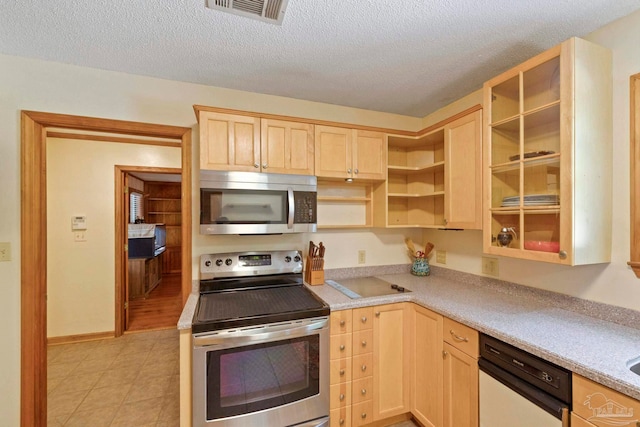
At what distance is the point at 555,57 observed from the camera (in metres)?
1.30

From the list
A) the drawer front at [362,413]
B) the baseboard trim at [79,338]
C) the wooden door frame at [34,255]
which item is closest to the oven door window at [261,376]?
the drawer front at [362,413]

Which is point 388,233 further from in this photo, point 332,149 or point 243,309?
point 243,309

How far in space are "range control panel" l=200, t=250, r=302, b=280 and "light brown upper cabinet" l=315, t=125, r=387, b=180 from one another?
2.31 feet

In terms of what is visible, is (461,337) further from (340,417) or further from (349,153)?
(349,153)

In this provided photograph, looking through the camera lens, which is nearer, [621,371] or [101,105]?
[621,371]

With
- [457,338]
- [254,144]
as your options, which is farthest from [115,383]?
[457,338]

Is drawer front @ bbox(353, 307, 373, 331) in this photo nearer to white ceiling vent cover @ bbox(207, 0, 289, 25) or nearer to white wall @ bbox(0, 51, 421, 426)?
white wall @ bbox(0, 51, 421, 426)

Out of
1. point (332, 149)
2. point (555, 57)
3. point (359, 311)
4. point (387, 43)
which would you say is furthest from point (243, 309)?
point (555, 57)

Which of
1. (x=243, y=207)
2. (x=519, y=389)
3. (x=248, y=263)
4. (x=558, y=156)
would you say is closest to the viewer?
(x=519, y=389)

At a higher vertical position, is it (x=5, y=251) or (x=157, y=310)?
(x=5, y=251)

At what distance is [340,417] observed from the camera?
5.51 feet

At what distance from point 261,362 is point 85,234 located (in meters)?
2.92

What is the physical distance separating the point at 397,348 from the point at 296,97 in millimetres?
2045

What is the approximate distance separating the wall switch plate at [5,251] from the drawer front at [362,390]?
7.42 ft
